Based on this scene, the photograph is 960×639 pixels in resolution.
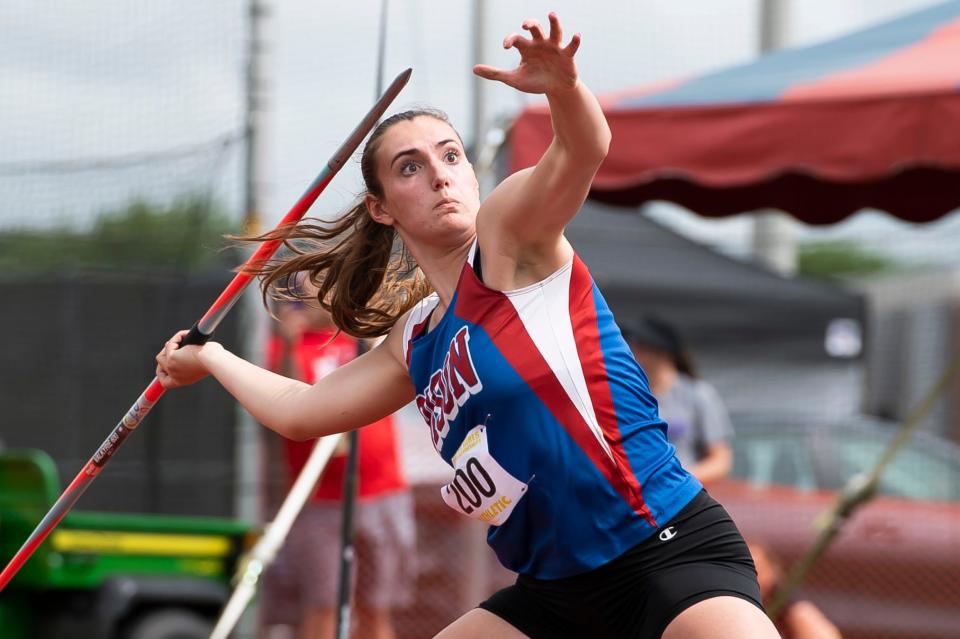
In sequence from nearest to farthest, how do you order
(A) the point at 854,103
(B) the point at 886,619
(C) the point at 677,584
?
(C) the point at 677,584, (A) the point at 854,103, (B) the point at 886,619

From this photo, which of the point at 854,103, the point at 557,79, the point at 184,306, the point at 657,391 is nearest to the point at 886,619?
the point at 657,391

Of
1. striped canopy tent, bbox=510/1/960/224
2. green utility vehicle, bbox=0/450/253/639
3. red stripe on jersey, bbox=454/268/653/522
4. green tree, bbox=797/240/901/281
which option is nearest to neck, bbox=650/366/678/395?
green tree, bbox=797/240/901/281

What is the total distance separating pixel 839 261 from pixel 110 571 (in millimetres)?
4119

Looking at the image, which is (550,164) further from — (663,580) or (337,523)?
(337,523)

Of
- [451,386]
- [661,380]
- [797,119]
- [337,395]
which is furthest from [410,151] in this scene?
[661,380]

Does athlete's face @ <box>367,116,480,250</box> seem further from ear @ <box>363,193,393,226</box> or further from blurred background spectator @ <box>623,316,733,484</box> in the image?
blurred background spectator @ <box>623,316,733,484</box>

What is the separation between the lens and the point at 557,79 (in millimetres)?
2568

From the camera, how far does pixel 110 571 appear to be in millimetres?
6578

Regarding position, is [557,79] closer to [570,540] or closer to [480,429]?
[480,429]

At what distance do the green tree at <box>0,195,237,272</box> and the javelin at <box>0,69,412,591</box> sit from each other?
3.36 meters

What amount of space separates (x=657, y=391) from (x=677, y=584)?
377cm

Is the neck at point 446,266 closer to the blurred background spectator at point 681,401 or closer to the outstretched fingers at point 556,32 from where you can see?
the outstretched fingers at point 556,32

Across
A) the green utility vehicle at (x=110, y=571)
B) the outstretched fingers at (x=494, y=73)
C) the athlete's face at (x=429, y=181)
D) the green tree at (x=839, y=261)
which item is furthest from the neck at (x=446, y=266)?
the green tree at (x=839, y=261)

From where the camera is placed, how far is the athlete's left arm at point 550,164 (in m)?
2.55
